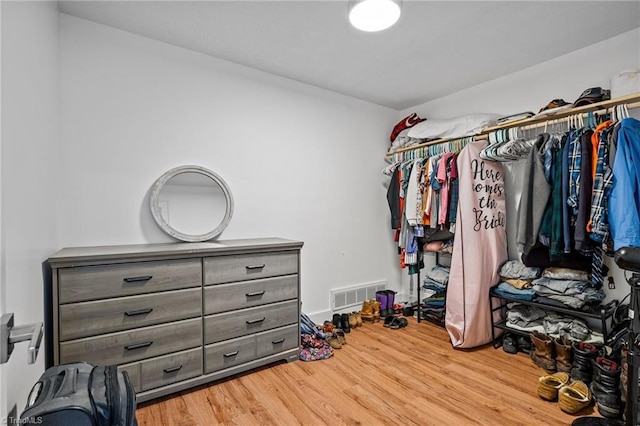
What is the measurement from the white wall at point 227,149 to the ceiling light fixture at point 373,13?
1.23m

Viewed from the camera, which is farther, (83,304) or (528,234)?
(528,234)

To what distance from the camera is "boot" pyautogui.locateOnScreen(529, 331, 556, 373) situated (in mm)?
2143

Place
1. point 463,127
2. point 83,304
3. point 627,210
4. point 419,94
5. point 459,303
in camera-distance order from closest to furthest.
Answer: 1. point 83,304
2. point 627,210
3. point 459,303
4. point 463,127
5. point 419,94

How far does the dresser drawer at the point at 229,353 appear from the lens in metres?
2.01

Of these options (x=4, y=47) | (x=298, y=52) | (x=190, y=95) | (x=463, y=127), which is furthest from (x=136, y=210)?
(x=463, y=127)

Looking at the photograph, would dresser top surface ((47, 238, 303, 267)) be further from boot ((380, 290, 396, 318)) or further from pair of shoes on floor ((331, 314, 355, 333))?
boot ((380, 290, 396, 318))

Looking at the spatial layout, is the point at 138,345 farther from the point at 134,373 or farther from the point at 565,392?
the point at 565,392

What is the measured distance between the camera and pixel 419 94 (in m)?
3.32

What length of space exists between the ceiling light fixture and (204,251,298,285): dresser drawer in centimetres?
160

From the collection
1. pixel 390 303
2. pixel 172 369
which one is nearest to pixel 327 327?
pixel 390 303

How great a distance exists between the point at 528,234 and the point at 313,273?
184cm

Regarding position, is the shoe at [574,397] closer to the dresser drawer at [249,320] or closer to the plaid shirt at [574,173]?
the plaid shirt at [574,173]

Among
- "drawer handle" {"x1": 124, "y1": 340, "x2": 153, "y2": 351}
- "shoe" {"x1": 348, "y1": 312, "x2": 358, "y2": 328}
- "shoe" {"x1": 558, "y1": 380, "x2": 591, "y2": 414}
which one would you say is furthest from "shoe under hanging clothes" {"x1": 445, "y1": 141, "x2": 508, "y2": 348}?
"drawer handle" {"x1": 124, "y1": 340, "x2": 153, "y2": 351}

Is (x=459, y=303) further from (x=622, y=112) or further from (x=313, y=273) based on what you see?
(x=622, y=112)
